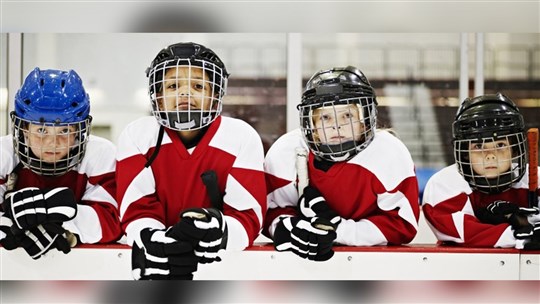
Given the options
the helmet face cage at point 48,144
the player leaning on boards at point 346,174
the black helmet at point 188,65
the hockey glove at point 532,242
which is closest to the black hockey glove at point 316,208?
the player leaning on boards at point 346,174

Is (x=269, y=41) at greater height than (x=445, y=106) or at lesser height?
greater

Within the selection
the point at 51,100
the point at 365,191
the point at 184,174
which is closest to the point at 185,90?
the point at 184,174

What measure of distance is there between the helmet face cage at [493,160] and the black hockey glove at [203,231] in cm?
51

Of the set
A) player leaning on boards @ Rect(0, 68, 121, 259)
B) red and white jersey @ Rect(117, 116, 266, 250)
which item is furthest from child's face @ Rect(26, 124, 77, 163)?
red and white jersey @ Rect(117, 116, 266, 250)

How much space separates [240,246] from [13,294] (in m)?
0.44

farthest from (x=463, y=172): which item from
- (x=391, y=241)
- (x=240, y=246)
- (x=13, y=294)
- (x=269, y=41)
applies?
(x=269, y=41)

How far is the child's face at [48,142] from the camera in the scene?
1133mm

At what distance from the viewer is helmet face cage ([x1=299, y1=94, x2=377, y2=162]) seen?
1.15 m

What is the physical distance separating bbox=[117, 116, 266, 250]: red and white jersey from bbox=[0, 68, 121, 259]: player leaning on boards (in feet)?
A: 0.27

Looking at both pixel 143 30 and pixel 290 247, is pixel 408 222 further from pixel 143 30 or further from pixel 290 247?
pixel 143 30

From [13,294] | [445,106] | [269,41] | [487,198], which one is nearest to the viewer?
[13,294]

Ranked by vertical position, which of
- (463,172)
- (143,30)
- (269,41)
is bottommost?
(463,172)

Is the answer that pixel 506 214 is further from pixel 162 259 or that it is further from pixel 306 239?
pixel 162 259

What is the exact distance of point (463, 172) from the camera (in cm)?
124
